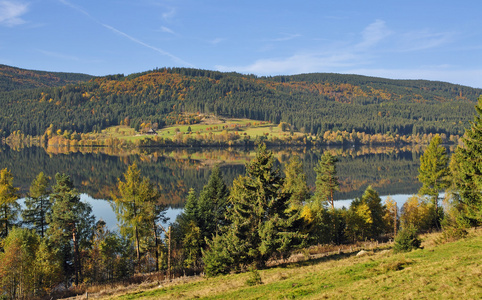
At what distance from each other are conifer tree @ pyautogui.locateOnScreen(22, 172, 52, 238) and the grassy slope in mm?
18142


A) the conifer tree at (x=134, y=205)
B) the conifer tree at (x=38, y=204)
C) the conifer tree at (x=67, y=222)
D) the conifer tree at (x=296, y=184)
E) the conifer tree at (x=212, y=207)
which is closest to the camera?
the conifer tree at (x=67, y=222)

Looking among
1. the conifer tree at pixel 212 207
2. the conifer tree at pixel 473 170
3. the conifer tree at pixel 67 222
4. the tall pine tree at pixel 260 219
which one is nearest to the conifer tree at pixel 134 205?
the conifer tree at pixel 67 222

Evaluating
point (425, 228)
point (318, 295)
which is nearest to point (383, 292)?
point (318, 295)

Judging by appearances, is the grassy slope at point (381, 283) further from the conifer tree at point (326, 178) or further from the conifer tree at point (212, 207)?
the conifer tree at point (326, 178)

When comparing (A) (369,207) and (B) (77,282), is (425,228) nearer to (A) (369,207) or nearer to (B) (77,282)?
(A) (369,207)

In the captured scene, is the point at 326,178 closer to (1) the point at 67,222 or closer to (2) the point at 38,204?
(1) the point at 67,222

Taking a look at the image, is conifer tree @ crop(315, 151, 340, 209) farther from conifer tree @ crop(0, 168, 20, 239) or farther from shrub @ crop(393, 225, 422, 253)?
conifer tree @ crop(0, 168, 20, 239)

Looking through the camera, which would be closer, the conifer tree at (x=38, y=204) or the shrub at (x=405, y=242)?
the shrub at (x=405, y=242)

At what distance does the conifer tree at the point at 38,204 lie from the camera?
3578cm

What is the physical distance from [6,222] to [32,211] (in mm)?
2419

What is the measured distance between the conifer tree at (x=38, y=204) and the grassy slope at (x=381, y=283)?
18142 millimetres

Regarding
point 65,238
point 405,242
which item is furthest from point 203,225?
point 405,242

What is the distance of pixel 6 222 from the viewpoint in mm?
34469

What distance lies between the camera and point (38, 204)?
120 ft
